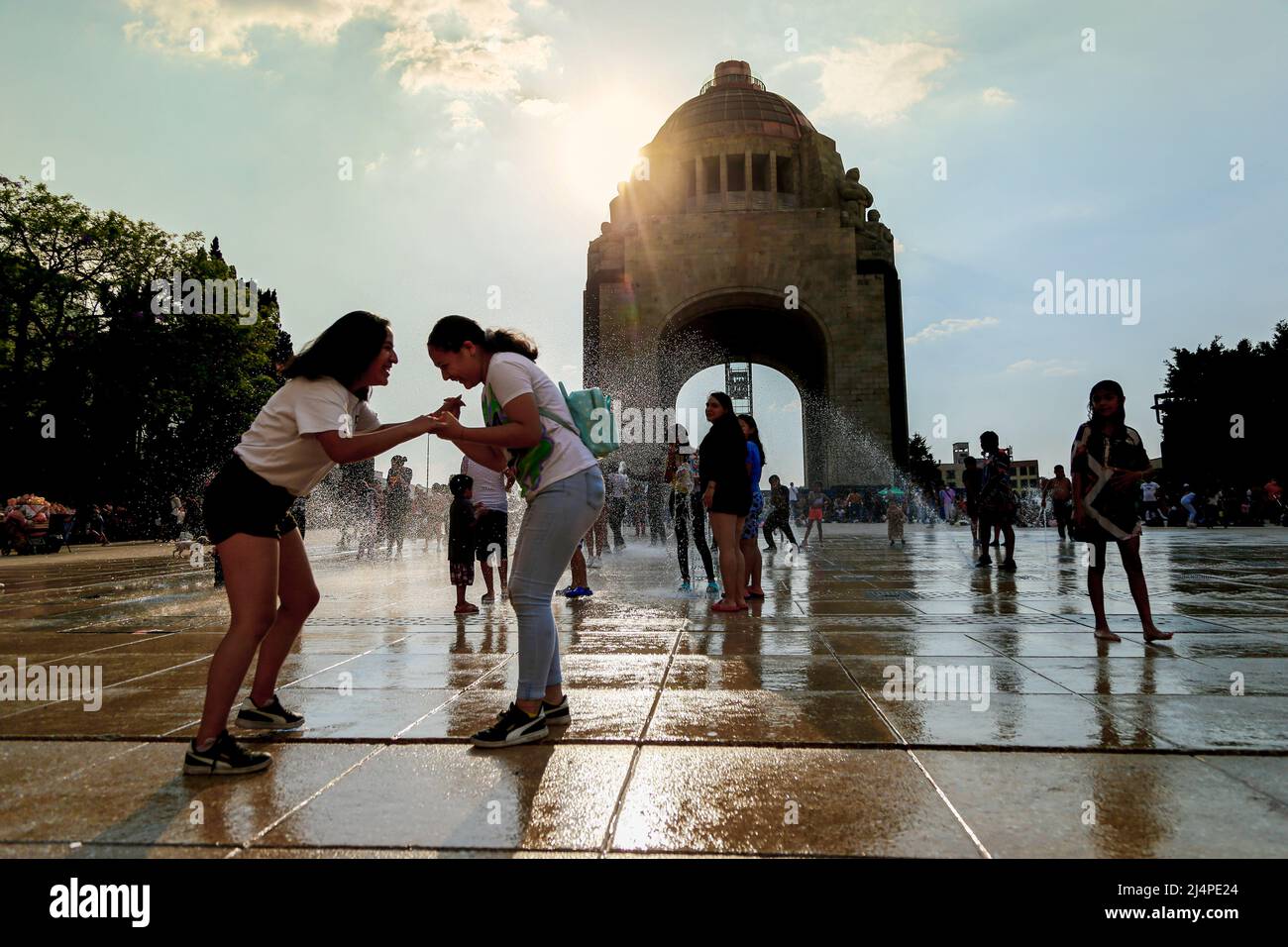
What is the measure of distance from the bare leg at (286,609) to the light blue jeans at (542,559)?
3.07 ft

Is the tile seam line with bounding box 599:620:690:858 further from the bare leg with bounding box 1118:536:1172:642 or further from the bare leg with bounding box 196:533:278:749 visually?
the bare leg with bounding box 1118:536:1172:642

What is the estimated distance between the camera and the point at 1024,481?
14812cm

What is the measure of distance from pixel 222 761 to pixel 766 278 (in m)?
35.2

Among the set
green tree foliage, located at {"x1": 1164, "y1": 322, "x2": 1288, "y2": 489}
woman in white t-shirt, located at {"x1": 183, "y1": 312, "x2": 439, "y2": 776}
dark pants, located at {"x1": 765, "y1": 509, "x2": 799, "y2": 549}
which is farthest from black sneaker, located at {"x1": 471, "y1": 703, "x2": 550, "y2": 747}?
green tree foliage, located at {"x1": 1164, "y1": 322, "x2": 1288, "y2": 489}

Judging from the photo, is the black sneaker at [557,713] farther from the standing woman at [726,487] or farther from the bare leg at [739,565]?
the bare leg at [739,565]

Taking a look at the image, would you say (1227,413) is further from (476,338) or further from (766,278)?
(476,338)

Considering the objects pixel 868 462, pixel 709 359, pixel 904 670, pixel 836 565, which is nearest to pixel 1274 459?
pixel 868 462

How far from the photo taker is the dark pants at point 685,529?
928 centimetres

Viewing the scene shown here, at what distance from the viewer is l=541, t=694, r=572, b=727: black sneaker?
12.0 feet

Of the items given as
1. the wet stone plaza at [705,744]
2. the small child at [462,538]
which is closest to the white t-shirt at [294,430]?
the wet stone plaza at [705,744]

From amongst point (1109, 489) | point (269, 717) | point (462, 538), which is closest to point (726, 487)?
point (462, 538)

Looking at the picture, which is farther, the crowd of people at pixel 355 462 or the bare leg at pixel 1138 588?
the bare leg at pixel 1138 588
